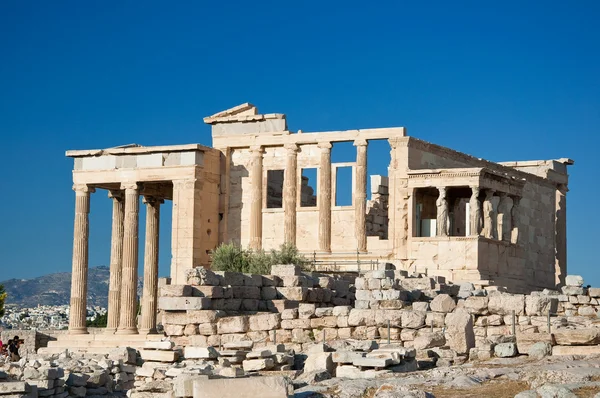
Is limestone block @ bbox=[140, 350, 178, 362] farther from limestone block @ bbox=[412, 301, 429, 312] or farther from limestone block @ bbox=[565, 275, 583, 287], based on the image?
limestone block @ bbox=[565, 275, 583, 287]

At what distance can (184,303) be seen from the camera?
25.6 meters

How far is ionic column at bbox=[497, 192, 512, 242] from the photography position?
40.2 metres

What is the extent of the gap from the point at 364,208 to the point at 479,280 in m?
5.18

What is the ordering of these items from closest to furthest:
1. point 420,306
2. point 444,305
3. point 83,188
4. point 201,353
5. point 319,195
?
1. point 201,353
2. point 444,305
3. point 420,306
4. point 319,195
5. point 83,188

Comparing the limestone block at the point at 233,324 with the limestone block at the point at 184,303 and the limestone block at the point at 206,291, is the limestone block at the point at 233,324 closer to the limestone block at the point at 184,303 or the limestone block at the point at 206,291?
the limestone block at the point at 184,303

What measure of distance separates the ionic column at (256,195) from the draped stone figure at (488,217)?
697cm

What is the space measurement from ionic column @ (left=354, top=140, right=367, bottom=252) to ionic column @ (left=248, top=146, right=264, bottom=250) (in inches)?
127

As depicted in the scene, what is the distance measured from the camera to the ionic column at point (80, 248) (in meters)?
41.5

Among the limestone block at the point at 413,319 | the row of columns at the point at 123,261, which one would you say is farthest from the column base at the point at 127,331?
the limestone block at the point at 413,319

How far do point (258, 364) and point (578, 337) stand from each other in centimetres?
461

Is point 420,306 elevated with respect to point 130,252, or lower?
lower

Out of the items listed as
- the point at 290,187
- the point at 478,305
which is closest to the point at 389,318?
the point at 478,305

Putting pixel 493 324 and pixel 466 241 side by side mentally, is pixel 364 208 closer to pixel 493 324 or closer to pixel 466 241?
pixel 466 241

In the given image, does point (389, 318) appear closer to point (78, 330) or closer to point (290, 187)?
point (290, 187)
